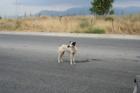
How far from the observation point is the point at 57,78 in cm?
1157

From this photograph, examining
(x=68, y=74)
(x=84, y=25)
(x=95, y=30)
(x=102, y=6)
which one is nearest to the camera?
(x=68, y=74)

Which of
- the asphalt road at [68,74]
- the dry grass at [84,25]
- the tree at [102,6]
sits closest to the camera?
the asphalt road at [68,74]

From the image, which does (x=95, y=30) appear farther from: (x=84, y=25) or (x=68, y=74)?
(x=68, y=74)

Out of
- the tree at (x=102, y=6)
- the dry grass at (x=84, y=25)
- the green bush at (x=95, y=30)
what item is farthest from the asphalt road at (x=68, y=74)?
the tree at (x=102, y=6)

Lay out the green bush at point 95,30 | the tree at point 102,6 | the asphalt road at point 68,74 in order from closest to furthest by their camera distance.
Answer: the asphalt road at point 68,74
the green bush at point 95,30
the tree at point 102,6

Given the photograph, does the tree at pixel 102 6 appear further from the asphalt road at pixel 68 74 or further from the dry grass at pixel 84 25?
the asphalt road at pixel 68 74

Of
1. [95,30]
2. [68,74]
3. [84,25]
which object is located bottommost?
[95,30]

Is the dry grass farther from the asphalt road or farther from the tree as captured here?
the asphalt road

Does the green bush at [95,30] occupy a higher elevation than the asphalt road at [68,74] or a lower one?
lower

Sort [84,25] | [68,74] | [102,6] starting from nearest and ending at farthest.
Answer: [68,74] < [84,25] < [102,6]

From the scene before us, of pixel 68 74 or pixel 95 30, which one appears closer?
pixel 68 74

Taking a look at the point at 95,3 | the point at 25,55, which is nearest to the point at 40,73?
the point at 25,55

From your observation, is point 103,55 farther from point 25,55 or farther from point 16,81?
point 16,81

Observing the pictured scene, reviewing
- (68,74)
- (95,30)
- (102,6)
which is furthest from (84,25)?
(68,74)
